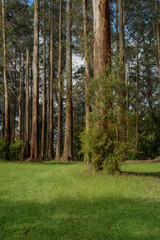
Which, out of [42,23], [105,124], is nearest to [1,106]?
[42,23]

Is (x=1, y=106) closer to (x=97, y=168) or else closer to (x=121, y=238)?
(x=97, y=168)

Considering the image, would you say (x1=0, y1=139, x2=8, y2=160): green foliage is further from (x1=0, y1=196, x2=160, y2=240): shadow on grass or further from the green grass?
(x1=0, y1=196, x2=160, y2=240): shadow on grass

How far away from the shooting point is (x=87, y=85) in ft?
37.6

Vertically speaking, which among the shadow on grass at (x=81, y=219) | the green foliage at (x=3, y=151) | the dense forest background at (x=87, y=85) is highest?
the dense forest background at (x=87, y=85)

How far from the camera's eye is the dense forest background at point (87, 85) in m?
9.44

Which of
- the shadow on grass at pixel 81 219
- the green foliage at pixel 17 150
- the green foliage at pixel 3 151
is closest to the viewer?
the shadow on grass at pixel 81 219

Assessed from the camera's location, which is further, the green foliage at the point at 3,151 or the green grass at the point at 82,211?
the green foliage at the point at 3,151

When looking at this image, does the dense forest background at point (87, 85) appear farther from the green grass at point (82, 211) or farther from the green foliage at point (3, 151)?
the green grass at point (82, 211)

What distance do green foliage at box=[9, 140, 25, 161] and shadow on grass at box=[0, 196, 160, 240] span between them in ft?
41.1

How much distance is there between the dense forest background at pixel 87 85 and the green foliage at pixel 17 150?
66 mm

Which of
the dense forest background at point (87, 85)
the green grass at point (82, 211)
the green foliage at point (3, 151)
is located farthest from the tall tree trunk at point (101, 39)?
the green foliage at point (3, 151)

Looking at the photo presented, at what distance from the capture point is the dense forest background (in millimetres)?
9441

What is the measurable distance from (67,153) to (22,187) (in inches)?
507

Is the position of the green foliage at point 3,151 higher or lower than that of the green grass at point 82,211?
higher
